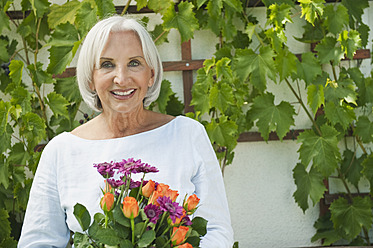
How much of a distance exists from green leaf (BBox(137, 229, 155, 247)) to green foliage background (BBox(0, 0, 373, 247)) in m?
1.70

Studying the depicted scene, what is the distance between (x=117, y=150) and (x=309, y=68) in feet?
5.72

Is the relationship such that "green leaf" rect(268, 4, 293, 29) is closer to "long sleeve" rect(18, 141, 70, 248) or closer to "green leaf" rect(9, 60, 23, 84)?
"green leaf" rect(9, 60, 23, 84)

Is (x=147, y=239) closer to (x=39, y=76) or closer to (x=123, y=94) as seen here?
(x=123, y=94)

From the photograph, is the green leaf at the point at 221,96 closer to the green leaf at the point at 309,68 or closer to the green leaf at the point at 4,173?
the green leaf at the point at 309,68

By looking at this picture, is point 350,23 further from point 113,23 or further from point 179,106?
point 113,23

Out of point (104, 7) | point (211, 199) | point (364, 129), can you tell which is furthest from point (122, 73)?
point (364, 129)

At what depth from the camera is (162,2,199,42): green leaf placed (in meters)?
2.78

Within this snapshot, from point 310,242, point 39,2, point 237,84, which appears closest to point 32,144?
point 39,2

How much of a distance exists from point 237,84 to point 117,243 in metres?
2.10


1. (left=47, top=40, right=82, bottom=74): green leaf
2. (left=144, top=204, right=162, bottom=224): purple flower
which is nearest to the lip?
(left=144, top=204, right=162, bottom=224): purple flower

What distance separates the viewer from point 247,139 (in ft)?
10.5

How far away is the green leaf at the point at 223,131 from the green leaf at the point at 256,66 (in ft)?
0.80

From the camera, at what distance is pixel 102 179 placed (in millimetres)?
1547

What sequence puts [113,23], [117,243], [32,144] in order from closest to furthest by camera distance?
[117,243]
[113,23]
[32,144]
